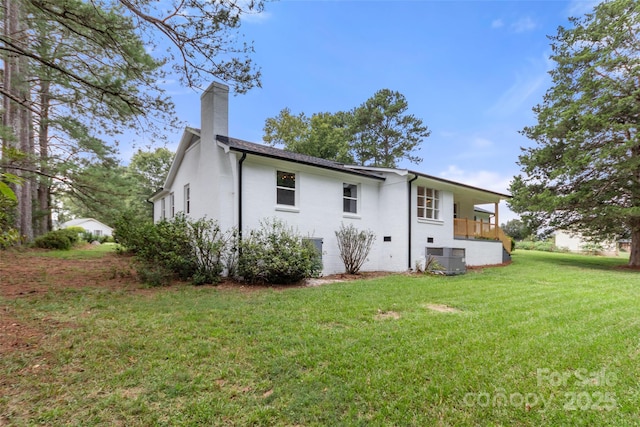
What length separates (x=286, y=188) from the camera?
10727 millimetres

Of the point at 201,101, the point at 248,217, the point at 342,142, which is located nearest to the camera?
the point at 248,217

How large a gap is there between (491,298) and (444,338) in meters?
3.53

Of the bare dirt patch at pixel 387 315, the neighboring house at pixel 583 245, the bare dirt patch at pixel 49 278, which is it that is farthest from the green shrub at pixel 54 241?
the neighboring house at pixel 583 245

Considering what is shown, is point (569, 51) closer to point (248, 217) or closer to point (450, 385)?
point (248, 217)

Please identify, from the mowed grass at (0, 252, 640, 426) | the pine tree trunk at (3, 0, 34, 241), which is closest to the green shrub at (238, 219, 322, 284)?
the mowed grass at (0, 252, 640, 426)

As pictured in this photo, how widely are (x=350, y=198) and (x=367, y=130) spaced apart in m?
22.5

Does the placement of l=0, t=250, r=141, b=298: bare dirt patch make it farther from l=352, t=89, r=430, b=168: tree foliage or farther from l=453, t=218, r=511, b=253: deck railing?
l=352, t=89, r=430, b=168: tree foliage

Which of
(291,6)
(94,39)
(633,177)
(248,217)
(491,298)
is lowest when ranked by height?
(491,298)

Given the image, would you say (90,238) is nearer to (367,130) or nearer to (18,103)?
(18,103)

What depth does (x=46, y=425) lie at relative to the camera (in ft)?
7.78

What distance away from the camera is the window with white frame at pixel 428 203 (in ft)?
44.7

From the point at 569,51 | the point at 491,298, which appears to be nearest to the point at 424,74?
the point at 569,51

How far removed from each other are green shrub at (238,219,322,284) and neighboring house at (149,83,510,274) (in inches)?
40.1

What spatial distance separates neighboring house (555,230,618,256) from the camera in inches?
1134
